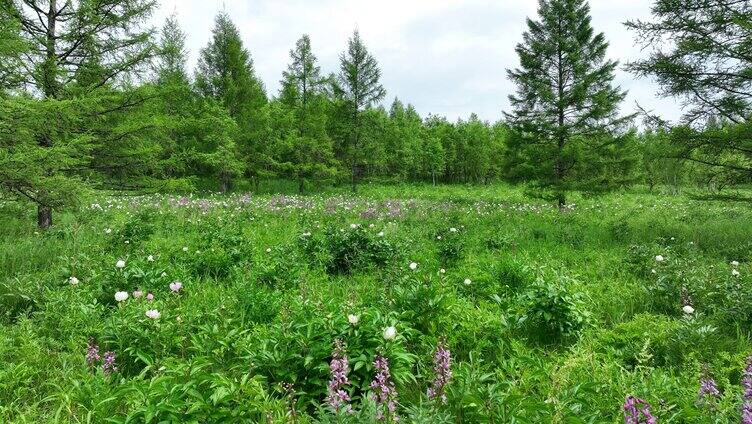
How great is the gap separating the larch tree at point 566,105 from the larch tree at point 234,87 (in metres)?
16.2

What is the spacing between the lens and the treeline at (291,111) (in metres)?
7.32

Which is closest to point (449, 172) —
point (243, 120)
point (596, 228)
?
point (243, 120)

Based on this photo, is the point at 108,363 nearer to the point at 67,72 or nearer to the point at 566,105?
the point at 67,72

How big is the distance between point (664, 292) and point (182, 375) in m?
5.45

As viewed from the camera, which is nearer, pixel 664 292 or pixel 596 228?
pixel 664 292

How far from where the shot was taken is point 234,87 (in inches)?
955

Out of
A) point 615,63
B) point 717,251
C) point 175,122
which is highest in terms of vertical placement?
point 615,63

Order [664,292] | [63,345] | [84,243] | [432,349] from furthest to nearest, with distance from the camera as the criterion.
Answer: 1. [84,243]
2. [664,292]
3. [63,345]
4. [432,349]

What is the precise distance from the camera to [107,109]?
8.77m

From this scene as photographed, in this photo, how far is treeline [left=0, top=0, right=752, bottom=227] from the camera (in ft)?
24.0

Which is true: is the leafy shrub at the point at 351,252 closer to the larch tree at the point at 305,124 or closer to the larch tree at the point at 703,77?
the larch tree at the point at 703,77

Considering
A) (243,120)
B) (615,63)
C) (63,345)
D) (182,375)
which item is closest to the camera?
(182,375)

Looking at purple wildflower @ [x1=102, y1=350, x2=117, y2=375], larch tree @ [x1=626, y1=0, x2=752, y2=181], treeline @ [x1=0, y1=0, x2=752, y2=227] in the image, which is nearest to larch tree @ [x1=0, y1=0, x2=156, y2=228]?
treeline @ [x1=0, y1=0, x2=752, y2=227]

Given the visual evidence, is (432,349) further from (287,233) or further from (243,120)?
(243,120)
